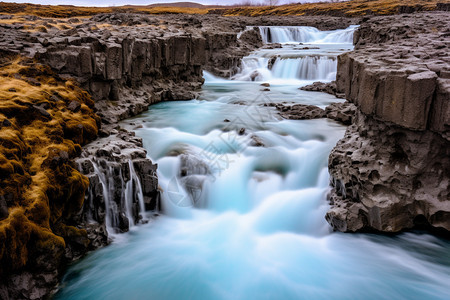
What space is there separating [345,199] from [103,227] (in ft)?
17.0

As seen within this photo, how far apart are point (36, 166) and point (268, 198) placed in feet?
17.0

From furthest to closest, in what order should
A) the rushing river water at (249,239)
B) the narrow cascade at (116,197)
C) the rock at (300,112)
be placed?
1. the rock at (300,112)
2. the narrow cascade at (116,197)
3. the rushing river water at (249,239)

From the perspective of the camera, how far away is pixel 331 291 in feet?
19.4

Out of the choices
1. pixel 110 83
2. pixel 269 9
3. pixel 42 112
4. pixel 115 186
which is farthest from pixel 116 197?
pixel 269 9

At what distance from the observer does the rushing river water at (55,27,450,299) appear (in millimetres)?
5949

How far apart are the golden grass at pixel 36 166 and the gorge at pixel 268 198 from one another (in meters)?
0.32

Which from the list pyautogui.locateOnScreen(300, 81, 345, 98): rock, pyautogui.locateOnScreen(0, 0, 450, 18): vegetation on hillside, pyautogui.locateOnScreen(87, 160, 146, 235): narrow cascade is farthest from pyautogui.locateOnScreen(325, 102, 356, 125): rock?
pyautogui.locateOnScreen(0, 0, 450, 18): vegetation on hillside

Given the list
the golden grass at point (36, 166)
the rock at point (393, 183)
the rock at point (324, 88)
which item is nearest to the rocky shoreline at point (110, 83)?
the golden grass at point (36, 166)

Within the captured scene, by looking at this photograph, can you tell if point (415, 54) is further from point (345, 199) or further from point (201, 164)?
point (201, 164)

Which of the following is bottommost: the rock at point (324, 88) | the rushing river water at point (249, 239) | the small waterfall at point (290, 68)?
the rushing river water at point (249, 239)

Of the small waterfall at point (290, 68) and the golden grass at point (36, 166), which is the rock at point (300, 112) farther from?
the small waterfall at point (290, 68)

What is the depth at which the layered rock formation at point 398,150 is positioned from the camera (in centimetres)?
599

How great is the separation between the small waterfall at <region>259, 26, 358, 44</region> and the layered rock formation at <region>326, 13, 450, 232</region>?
88.2ft

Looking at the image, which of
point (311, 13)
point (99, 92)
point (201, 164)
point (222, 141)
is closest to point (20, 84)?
point (99, 92)
